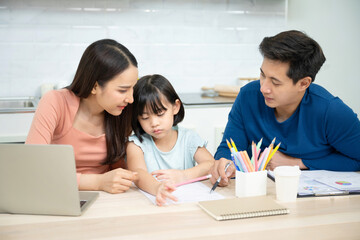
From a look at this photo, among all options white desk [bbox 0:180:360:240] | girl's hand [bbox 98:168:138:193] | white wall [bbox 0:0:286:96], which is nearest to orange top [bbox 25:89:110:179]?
girl's hand [bbox 98:168:138:193]

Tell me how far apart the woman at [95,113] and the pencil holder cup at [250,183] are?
0.36m

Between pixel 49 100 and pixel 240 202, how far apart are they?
849 millimetres

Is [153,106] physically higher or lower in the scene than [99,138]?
higher

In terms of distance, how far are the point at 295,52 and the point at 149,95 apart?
1.97ft

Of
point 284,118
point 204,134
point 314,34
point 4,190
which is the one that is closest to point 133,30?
point 204,134

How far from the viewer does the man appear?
1655 mm

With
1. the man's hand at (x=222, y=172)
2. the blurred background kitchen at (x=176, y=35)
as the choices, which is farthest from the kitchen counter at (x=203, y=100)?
the man's hand at (x=222, y=172)

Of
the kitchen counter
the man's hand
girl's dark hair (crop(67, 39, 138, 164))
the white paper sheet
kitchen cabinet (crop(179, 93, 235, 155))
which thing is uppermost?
girl's dark hair (crop(67, 39, 138, 164))

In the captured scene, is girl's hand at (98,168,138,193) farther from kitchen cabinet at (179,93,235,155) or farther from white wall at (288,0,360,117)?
white wall at (288,0,360,117)

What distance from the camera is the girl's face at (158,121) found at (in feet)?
5.73

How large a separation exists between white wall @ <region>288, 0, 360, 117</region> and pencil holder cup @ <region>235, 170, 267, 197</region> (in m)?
2.64

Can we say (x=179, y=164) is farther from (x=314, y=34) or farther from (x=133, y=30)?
(x=314, y=34)

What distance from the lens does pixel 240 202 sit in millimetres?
1276

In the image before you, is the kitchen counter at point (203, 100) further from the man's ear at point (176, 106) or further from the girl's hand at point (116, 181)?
the girl's hand at point (116, 181)
